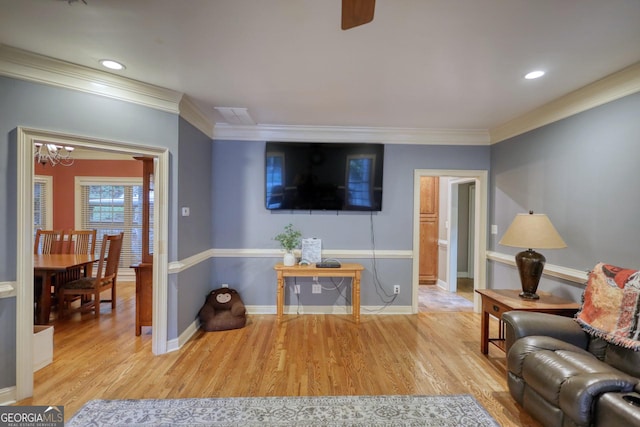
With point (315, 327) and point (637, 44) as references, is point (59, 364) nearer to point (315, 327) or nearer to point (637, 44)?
point (315, 327)

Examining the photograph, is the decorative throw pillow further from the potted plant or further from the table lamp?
the potted plant

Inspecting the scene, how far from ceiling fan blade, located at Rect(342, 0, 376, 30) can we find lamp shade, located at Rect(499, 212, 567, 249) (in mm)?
2366

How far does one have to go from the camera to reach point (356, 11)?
1136 mm

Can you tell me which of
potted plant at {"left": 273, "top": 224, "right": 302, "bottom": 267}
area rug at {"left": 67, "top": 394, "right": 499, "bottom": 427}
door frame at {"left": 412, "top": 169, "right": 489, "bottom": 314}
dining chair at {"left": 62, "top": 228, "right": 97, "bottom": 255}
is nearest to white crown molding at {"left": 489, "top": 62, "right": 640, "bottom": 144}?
door frame at {"left": 412, "top": 169, "right": 489, "bottom": 314}

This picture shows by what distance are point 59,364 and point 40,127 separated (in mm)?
2084

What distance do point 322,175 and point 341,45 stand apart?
6.37 ft

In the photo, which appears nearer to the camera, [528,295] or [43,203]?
[528,295]

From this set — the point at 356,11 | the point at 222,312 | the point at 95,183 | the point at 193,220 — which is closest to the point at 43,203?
the point at 95,183

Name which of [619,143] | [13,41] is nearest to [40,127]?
[13,41]

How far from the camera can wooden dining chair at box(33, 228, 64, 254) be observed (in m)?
4.26

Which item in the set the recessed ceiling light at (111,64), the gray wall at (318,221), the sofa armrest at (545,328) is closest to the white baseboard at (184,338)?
the gray wall at (318,221)

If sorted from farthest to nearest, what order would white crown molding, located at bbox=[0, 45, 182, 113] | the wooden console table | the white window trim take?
the white window trim
the wooden console table
white crown molding, located at bbox=[0, 45, 182, 113]

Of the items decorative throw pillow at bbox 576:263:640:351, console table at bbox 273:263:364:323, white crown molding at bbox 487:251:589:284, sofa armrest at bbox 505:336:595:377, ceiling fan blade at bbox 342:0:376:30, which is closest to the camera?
ceiling fan blade at bbox 342:0:376:30

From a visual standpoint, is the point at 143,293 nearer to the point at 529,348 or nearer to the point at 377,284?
the point at 377,284
